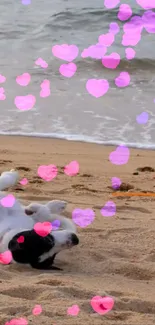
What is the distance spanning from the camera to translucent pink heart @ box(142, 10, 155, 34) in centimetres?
1389

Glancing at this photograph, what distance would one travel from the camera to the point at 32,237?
3160 millimetres

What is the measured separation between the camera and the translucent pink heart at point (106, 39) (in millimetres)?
12416

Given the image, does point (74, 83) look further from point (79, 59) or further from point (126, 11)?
point (126, 11)

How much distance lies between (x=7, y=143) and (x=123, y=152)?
3.95 ft

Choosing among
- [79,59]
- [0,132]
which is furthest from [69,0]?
[0,132]

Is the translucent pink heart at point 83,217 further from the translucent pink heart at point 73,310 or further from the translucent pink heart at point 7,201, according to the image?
the translucent pink heart at point 73,310

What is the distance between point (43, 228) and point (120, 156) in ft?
10.4

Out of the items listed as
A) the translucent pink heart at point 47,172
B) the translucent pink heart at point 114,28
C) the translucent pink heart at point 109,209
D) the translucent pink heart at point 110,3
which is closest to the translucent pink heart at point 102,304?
the translucent pink heart at point 109,209

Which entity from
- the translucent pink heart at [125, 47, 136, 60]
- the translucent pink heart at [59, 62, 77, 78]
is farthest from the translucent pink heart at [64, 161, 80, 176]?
the translucent pink heart at [125, 47, 136, 60]

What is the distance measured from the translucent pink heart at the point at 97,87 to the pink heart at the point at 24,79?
865 mm

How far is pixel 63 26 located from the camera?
44.5 feet

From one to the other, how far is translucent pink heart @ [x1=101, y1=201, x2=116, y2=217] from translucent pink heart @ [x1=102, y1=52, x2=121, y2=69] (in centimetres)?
644

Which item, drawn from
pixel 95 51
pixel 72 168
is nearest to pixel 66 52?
pixel 95 51
